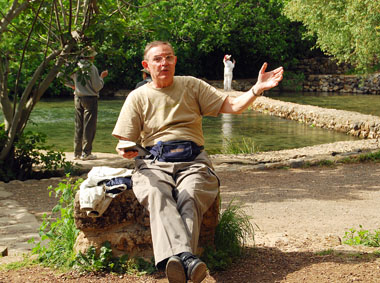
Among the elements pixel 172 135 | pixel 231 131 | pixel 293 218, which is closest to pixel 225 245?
pixel 172 135

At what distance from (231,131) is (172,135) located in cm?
1090

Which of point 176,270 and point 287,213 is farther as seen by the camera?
point 287,213

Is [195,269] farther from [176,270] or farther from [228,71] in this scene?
[228,71]

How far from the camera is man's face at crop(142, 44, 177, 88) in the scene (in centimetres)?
416

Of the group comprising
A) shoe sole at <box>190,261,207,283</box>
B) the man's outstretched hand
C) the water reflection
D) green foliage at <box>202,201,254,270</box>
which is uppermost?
the man's outstretched hand

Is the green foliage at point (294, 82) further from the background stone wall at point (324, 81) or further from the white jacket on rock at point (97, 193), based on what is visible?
the white jacket on rock at point (97, 193)

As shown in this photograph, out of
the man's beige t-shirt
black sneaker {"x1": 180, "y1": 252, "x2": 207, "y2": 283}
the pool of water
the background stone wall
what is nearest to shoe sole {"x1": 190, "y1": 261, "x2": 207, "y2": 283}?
black sneaker {"x1": 180, "y1": 252, "x2": 207, "y2": 283}

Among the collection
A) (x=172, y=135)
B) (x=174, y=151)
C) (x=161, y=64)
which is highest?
(x=161, y=64)

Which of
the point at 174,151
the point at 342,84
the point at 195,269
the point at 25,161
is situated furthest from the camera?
the point at 342,84

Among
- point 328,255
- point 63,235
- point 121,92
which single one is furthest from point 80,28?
point 121,92

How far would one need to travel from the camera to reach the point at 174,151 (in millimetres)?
4059

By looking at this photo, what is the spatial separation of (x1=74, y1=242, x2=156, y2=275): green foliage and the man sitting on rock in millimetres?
448

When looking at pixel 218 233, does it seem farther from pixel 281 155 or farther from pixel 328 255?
pixel 281 155

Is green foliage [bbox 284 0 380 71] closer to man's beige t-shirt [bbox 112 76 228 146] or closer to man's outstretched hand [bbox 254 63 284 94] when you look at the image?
man's outstretched hand [bbox 254 63 284 94]
